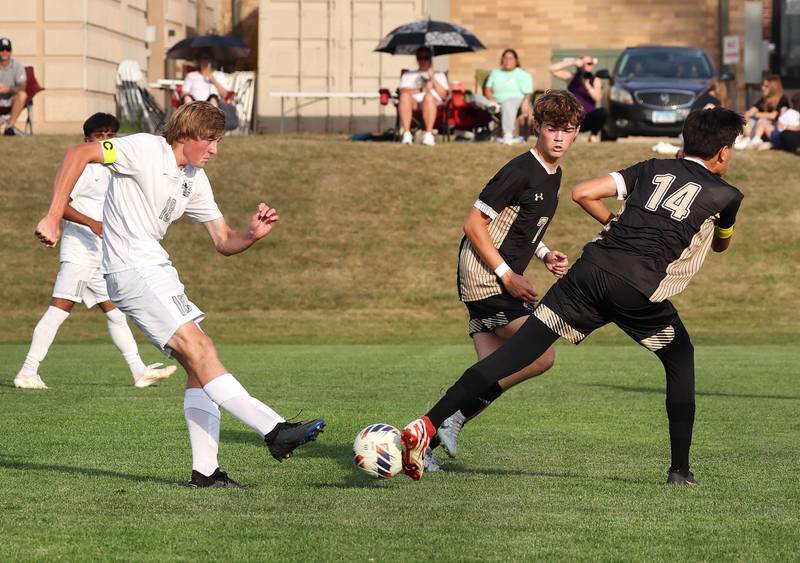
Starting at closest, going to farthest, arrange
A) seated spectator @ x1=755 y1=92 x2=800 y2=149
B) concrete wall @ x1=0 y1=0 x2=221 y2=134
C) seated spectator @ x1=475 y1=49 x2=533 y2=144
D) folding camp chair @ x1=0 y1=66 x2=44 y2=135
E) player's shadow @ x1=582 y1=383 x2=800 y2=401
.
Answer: player's shadow @ x1=582 y1=383 x2=800 y2=401
seated spectator @ x1=475 y1=49 x2=533 y2=144
seated spectator @ x1=755 y1=92 x2=800 y2=149
folding camp chair @ x1=0 y1=66 x2=44 y2=135
concrete wall @ x1=0 y1=0 x2=221 y2=134

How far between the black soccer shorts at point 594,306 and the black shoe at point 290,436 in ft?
4.35

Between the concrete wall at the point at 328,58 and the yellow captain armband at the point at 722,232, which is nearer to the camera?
the yellow captain armband at the point at 722,232

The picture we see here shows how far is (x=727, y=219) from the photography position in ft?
25.3

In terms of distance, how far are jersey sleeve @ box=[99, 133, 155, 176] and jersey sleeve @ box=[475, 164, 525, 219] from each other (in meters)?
1.82

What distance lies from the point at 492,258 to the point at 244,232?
4.46 feet

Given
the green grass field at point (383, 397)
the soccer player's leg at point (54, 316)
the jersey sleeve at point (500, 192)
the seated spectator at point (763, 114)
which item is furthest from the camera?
the seated spectator at point (763, 114)

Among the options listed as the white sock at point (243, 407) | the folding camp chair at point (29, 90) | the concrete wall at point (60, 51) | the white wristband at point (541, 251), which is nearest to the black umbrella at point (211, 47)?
the concrete wall at point (60, 51)

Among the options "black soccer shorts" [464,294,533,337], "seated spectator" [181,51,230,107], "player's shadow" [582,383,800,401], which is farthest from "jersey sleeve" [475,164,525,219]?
"seated spectator" [181,51,230,107]

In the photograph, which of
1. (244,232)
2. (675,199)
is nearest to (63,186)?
(244,232)

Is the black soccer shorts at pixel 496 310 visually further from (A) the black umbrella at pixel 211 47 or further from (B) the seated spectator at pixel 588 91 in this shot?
(A) the black umbrella at pixel 211 47

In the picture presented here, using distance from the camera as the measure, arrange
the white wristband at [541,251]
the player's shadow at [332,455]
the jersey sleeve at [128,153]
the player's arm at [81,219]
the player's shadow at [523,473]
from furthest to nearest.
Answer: the player's arm at [81,219] → the white wristband at [541,251] → the player's shadow at [523,473] → the player's shadow at [332,455] → the jersey sleeve at [128,153]

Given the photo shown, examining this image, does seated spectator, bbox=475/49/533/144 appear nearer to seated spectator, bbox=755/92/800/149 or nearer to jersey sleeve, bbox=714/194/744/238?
seated spectator, bbox=755/92/800/149

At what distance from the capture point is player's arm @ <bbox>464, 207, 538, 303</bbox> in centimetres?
823

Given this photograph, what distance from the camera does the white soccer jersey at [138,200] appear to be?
7547 millimetres
